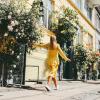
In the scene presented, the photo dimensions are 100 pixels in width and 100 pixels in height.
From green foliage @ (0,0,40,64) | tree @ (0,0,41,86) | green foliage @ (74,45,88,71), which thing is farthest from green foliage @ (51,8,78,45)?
green foliage @ (0,0,40,64)

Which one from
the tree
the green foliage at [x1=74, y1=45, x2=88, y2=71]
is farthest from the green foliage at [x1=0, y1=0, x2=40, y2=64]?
the green foliage at [x1=74, y1=45, x2=88, y2=71]

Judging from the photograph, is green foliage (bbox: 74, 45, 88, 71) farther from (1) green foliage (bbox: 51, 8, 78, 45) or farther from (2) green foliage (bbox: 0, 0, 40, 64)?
(2) green foliage (bbox: 0, 0, 40, 64)

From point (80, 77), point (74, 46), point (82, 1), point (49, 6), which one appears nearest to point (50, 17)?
point (49, 6)

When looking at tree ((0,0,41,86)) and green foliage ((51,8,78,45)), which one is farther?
green foliage ((51,8,78,45))

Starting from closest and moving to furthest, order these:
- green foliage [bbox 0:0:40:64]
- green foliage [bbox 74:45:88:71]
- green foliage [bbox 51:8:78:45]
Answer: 1. green foliage [bbox 0:0:40:64]
2. green foliage [bbox 51:8:78:45]
3. green foliage [bbox 74:45:88:71]

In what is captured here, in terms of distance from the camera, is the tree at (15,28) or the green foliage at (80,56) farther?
the green foliage at (80,56)

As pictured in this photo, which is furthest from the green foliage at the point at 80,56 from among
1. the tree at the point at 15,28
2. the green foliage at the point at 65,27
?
the tree at the point at 15,28

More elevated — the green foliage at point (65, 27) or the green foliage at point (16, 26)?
the green foliage at point (65, 27)

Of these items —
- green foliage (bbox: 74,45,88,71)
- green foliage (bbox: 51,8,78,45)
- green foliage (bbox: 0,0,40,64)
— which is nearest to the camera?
green foliage (bbox: 0,0,40,64)

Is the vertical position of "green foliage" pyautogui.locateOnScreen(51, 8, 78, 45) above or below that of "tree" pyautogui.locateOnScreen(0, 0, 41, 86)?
above

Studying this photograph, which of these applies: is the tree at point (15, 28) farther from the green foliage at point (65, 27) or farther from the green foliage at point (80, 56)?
the green foliage at point (80, 56)

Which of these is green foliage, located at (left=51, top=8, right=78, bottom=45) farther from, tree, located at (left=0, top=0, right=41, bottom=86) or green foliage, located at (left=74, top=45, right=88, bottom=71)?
tree, located at (left=0, top=0, right=41, bottom=86)

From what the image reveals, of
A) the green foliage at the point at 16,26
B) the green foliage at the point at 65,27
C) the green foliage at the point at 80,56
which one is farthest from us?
the green foliage at the point at 80,56

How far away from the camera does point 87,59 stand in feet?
86.8
